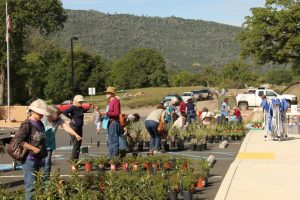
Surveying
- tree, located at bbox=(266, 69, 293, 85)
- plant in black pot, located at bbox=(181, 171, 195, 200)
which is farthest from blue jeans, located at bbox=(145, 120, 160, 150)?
tree, located at bbox=(266, 69, 293, 85)

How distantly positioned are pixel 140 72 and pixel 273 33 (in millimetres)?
60271

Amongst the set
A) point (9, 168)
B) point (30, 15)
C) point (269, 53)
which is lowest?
point (9, 168)

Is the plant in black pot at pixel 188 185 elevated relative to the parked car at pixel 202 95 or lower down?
lower down

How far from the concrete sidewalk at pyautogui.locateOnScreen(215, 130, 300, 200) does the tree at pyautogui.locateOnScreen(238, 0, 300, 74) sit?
139ft

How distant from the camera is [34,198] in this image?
723cm

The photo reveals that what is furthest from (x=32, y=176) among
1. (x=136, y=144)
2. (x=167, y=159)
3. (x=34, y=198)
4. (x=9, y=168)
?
(x=136, y=144)

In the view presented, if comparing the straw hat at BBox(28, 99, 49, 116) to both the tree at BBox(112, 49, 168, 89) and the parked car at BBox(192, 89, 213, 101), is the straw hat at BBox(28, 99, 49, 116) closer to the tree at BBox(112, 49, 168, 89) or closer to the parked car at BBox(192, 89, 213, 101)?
the parked car at BBox(192, 89, 213, 101)

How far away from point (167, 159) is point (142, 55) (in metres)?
108

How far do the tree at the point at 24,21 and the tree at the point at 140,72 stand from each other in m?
53.7

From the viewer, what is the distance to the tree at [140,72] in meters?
116

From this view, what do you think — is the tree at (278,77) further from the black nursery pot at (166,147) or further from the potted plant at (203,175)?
the potted plant at (203,175)

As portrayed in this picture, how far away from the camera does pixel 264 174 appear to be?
39.0ft

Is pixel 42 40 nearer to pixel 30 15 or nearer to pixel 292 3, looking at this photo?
pixel 30 15

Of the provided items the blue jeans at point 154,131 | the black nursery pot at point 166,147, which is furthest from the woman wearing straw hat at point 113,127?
the black nursery pot at point 166,147
